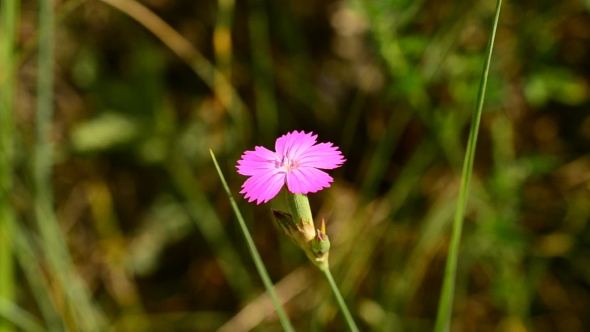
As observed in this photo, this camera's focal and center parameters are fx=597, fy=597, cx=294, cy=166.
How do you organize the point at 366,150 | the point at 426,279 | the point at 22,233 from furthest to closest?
the point at 366,150 < the point at 426,279 < the point at 22,233

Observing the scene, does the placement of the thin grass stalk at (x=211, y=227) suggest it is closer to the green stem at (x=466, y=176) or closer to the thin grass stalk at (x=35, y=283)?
the thin grass stalk at (x=35, y=283)

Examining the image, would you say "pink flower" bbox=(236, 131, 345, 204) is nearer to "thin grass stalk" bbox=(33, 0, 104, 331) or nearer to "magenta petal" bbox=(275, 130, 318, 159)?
"magenta petal" bbox=(275, 130, 318, 159)

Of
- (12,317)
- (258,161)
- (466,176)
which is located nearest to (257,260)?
(258,161)

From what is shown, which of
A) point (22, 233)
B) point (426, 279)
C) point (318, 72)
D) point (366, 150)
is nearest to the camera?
point (22, 233)

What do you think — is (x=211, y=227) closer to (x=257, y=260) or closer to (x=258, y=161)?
(x=257, y=260)

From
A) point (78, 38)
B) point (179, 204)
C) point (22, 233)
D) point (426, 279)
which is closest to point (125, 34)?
point (78, 38)

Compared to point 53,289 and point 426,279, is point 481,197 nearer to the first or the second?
point 426,279

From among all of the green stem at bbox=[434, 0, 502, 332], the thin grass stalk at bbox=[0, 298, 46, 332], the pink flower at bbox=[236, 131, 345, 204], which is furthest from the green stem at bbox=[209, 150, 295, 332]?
the thin grass stalk at bbox=[0, 298, 46, 332]
